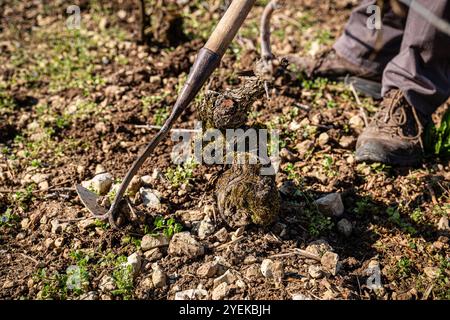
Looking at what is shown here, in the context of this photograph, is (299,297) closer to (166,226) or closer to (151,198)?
(166,226)

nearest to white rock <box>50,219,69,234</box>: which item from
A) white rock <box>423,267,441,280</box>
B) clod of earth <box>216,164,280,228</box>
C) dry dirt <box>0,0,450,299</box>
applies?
dry dirt <box>0,0,450,299</box>

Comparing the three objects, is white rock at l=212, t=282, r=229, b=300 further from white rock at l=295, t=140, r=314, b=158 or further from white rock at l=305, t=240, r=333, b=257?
white rock at l=295, t=140, r=314, b=158

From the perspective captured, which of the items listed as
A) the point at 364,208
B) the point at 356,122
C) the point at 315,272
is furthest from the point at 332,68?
the point at 315,272

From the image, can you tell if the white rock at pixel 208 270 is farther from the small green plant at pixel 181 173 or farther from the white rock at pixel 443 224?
the white rock at pixel 443 224

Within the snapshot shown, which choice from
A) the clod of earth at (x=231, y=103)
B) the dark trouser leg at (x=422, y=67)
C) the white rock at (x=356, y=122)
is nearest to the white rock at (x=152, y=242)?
the clod of earth at (x=231, y=103)

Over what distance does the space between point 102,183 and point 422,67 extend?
6.61 feet

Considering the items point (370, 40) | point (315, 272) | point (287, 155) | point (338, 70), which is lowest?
point (315, 272)

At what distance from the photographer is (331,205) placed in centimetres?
258

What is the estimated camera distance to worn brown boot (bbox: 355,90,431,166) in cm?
289

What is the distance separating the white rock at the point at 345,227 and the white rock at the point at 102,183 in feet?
4.07

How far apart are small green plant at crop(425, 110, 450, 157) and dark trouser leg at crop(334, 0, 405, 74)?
2.32ft

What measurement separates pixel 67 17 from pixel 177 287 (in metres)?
3.10
